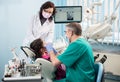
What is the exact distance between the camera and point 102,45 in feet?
10.4

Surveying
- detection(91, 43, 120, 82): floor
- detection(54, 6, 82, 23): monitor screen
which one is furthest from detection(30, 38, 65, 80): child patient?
detection(91, 43, 120, 82): floor

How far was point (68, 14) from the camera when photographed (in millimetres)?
2752

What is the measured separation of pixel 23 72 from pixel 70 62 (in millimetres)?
429

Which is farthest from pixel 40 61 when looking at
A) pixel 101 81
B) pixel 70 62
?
pixel 101 81

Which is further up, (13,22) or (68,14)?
(68,14)

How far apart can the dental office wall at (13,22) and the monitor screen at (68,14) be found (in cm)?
66

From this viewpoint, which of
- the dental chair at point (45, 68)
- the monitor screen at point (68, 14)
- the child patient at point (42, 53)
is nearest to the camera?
the dental chair at point (45, 68)

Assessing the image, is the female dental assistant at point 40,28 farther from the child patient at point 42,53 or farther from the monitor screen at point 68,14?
the child patient at point 42,53

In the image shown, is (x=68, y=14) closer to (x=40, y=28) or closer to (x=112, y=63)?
(x=40, y=28)

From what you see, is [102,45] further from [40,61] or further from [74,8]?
[40,61]

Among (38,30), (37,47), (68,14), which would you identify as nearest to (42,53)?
(37,47)

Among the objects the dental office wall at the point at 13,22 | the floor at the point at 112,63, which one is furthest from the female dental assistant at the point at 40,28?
the floor at the point at 112,63

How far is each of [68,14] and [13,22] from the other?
95 centimetres

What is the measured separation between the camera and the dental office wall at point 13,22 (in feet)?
10.8
